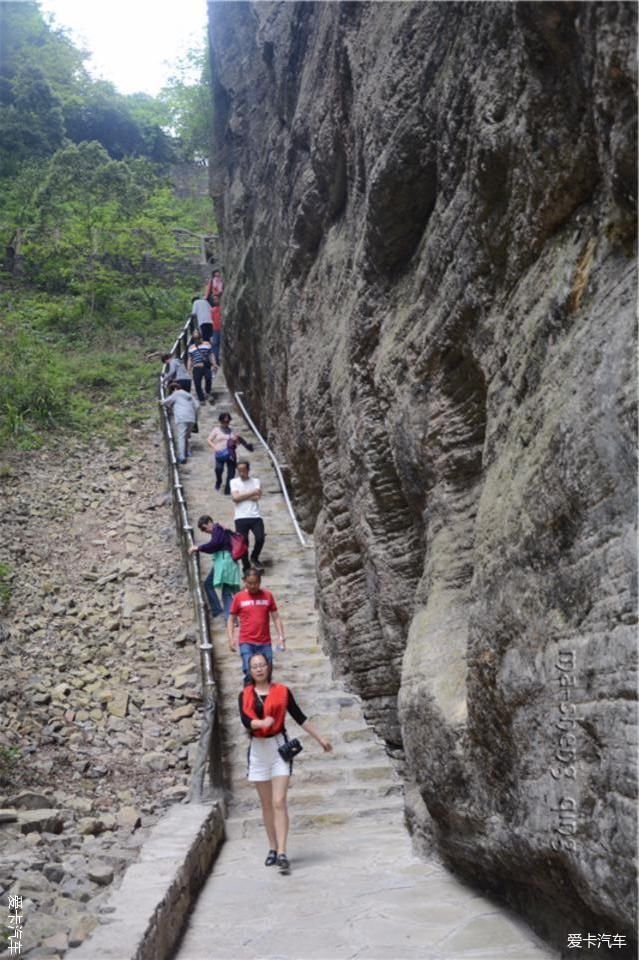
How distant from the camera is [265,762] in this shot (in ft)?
20.6

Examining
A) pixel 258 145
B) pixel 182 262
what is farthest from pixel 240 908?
pixel 182 262

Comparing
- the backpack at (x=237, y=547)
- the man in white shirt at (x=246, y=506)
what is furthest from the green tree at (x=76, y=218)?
the backpack at (x=237, y=547)

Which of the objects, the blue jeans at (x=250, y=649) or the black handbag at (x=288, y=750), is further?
the blue jeans at (x=250, y=649)

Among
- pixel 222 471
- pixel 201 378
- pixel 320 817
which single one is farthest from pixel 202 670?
pixel 201 378

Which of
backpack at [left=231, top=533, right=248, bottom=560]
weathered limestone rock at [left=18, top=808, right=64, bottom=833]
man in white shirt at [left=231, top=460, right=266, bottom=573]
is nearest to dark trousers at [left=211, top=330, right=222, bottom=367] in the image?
man in white shirt at [left=231, top=460, right=266, bottom=573]

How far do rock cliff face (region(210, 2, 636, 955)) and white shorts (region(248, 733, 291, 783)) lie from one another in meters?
0.90

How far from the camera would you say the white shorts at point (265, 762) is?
6.27 metres

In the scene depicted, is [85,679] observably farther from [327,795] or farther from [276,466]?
[276,466]

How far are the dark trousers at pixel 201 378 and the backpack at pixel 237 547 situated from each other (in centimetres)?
857

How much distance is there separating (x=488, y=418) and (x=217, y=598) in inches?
256

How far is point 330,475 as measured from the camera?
1052 cm

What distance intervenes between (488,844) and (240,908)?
1.67 meters

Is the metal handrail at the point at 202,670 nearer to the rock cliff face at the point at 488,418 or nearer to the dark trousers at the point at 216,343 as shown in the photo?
the rock cliff face at the point at 488,418

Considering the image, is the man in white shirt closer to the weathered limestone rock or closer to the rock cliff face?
the rock cliff face
